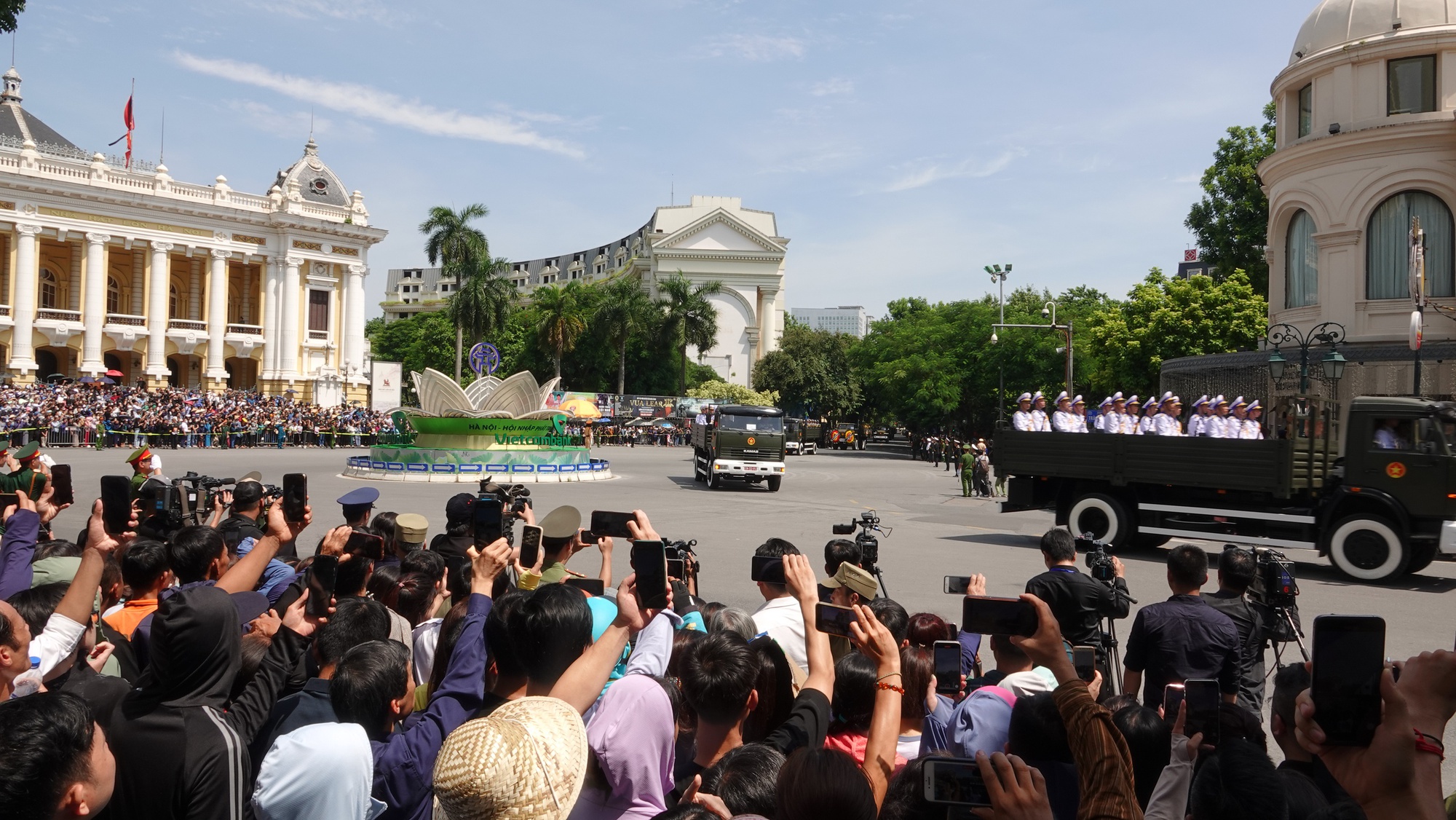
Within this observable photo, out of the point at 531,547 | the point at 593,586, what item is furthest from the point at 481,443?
the point at 593,586

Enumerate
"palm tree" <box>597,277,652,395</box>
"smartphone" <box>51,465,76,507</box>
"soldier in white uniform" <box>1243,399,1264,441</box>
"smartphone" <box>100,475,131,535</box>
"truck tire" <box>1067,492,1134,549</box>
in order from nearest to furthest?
"smartphone" <box>100,475,131,535</box>
"smartphone" <box>51,465,76,507</box>
"truck tire" <box>1067,492,1134,549</box>
"soldier in white uniform" <box>1243,399,1264,441</box>
"palm tree" <box>597,277,652,395</box>

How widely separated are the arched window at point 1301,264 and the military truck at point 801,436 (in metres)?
26.1

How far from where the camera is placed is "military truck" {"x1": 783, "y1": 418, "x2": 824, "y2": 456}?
174 feet

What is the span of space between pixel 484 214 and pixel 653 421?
55.6 feet

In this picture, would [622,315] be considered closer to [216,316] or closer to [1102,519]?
[216,316]

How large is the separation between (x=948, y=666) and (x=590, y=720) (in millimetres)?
1194

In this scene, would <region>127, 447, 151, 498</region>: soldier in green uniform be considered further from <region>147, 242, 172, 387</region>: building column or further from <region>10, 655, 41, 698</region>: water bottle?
<region>147, 242, 172, 387</region>: building column

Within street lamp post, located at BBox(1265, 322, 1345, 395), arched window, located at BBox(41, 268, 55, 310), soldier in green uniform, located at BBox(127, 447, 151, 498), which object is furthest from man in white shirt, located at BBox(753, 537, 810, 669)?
arched window, located at BBox(41, 268, 55, 310)

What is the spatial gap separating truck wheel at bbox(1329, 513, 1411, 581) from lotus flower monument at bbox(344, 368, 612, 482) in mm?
20496

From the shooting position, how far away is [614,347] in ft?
237

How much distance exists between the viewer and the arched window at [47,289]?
56.4 m

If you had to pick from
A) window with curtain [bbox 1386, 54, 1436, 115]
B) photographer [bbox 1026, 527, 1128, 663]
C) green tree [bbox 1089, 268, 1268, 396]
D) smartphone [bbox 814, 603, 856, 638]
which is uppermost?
window with curtain [bbox 1386, 54, 1436, 115]

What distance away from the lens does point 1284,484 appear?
1441 cm

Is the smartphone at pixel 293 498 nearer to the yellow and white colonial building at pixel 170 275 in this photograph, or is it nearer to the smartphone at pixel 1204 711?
the smartphone at pixel 1204 711
